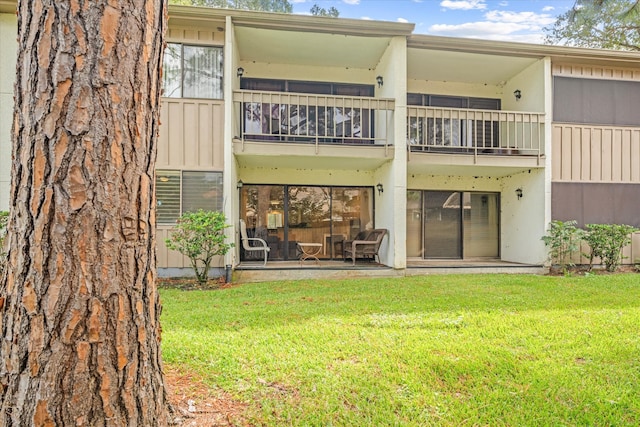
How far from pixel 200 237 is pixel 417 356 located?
4.92 m

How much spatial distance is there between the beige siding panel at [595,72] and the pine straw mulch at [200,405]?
9.97 metres

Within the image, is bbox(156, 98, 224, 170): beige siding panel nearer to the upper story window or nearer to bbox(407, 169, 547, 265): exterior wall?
the upper story window

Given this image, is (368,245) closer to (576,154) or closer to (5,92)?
(576,154)

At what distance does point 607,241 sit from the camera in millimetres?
8289

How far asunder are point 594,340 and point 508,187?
716 cm

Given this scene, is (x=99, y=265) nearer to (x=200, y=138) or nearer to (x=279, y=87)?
(x=200, y=138)

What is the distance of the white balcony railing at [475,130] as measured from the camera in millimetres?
8344

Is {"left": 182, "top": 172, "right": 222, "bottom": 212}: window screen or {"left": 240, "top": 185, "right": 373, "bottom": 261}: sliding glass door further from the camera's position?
{"left": 240, "top": 185, "right": 373, "bottom": 261}: sliding glass door

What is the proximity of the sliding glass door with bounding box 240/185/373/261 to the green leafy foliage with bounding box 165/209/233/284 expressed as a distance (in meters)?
2.07

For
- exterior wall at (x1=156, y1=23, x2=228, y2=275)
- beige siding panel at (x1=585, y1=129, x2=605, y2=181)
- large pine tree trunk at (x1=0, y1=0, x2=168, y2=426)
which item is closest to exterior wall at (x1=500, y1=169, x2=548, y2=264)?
beige siding panel at (x1=585, y1=129, x2=605, y2=181)

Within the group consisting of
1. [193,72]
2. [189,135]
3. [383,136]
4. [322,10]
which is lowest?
[189,135]

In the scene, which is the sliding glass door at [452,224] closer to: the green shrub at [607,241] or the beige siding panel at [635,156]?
the green shrub at [607,241]

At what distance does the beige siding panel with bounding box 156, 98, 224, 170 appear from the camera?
294 inches

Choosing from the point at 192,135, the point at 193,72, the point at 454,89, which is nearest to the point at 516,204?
the point at 454,89
